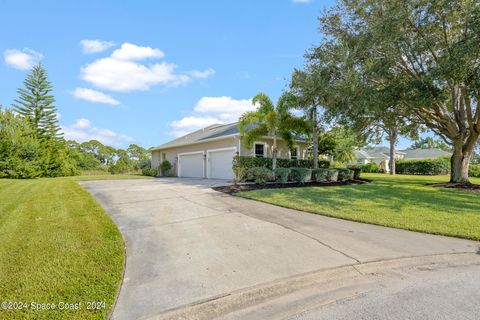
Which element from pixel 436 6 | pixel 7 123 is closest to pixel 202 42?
pixel 436 6

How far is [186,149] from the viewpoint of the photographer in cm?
2133

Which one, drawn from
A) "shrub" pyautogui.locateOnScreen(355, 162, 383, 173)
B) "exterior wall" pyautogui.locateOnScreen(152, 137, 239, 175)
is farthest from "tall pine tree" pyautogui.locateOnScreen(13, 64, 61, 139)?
"shrub" pyautogui.locateOnScreen(355, 162, 383, 173)

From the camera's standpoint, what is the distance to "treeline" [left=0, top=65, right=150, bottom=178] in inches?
772

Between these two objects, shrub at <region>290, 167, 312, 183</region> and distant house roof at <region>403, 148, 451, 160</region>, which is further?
distant house roof at <region>403, 148, 451, 160</region>

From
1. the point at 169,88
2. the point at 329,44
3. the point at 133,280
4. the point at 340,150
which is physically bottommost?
the point at 133,280

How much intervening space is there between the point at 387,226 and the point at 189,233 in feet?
14.4

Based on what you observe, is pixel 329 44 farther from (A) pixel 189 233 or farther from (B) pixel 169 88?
(A) pixel 189 233

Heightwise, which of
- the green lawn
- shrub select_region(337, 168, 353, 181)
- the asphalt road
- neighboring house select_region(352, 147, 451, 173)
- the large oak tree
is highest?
the large oak tree

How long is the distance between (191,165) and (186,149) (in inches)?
64.7

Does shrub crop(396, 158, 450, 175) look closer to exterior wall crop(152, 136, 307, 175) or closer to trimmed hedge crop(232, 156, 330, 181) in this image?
exterior wall crop(152, 136, 307, 175)

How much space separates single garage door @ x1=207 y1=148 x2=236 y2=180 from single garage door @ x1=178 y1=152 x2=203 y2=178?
1.29 metres

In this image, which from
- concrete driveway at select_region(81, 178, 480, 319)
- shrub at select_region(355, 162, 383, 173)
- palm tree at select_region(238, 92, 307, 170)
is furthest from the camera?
shrub at select_region(355, 162, 383, 173)

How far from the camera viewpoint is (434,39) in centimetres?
1099

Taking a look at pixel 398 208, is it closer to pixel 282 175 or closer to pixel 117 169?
pixel 282 175
